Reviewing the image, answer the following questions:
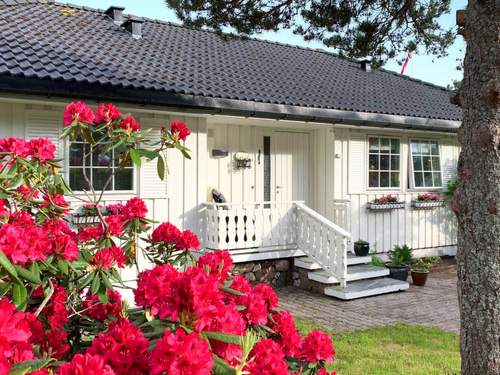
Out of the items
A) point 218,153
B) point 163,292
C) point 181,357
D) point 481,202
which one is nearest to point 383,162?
point 218,153

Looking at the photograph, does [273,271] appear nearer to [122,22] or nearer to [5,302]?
[122,22]

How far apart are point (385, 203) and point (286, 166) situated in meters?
2.32

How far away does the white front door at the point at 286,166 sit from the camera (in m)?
9.70

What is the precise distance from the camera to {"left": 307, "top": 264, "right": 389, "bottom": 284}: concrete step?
27.2 ft

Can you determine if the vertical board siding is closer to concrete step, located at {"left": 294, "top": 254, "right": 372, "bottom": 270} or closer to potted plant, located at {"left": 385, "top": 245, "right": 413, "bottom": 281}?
potted plant, located at {"left": 385, "top": 245, "right": 413, "bottom": 281}

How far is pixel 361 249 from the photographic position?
9.45 m

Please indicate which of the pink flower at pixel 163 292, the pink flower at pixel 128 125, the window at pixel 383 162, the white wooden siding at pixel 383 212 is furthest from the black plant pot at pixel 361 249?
the pink flower at pixel 163 292

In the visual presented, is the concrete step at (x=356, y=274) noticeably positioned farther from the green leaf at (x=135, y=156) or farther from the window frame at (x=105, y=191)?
the green leaf at (x=135, y=156)

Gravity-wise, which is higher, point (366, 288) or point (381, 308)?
point (366, 288)

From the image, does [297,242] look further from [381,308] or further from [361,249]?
[381,308]

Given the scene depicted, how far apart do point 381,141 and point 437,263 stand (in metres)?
3.27

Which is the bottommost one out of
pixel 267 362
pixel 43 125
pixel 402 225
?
pixel 402 225

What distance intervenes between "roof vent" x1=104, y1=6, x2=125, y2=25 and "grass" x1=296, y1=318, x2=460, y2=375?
8389 mm

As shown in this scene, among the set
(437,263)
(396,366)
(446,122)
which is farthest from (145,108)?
(437,263)
